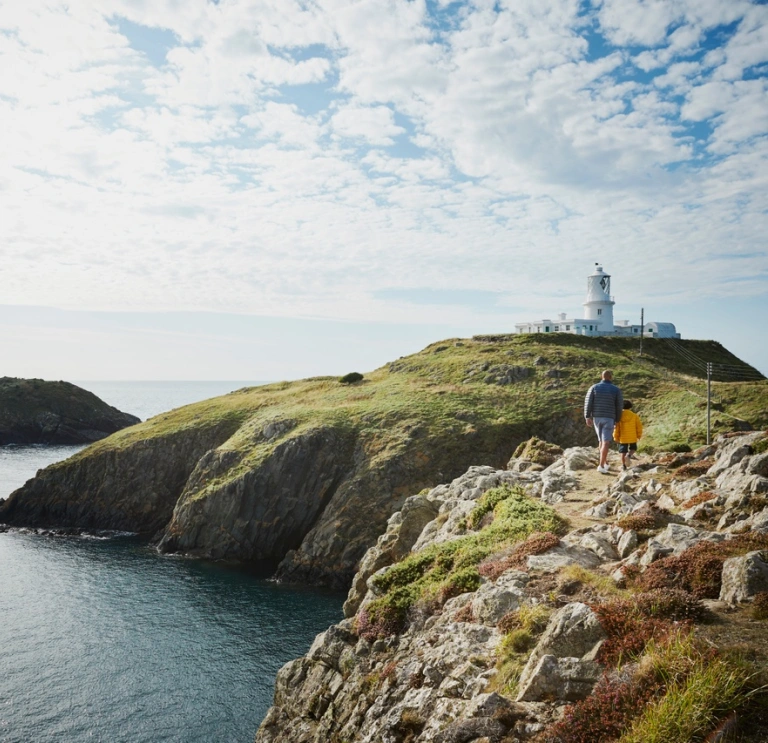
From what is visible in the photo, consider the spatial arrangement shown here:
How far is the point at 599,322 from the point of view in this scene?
120 m

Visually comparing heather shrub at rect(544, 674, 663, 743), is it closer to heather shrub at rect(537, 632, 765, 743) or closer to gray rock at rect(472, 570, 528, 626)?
heather shrub at rect(537, 632, 765, 743)

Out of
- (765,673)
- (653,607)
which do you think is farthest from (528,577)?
(765,673)

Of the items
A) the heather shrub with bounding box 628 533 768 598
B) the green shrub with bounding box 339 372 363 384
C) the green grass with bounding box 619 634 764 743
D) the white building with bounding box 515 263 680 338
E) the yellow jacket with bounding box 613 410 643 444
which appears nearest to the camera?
the green grass with bounding box 619 634 764 743

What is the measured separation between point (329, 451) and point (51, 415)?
131674 millimetres

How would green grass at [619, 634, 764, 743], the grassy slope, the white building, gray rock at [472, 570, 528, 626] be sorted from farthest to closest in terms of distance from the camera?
the white building < the grassy slope < gray rock at [472, 570, 528, 626] < green grass at [619, 634, 764, 743]

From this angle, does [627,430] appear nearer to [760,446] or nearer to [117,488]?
[760,446]

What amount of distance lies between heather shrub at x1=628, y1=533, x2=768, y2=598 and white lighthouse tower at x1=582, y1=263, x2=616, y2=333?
370 feet

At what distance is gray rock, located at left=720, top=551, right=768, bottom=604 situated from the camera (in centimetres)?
1239

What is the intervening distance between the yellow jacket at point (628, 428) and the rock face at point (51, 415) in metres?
164

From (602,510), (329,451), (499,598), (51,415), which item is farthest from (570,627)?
(51,415)

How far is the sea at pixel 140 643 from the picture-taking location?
33.0 m

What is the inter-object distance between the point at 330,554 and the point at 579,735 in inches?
2048

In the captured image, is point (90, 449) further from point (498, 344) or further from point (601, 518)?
point (601, 518)

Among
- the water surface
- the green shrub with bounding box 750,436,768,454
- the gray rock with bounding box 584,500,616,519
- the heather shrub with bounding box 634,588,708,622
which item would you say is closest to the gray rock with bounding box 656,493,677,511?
the gray rock with bounding box 584,500,616,519
